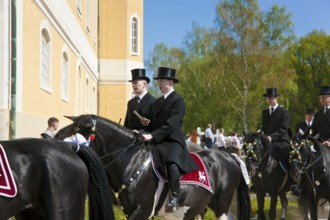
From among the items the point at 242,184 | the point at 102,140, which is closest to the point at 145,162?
the point at 102,140

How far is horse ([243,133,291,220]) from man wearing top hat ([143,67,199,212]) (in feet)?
10.6

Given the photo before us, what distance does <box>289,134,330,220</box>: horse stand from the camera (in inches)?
379

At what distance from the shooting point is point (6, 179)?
185 inches

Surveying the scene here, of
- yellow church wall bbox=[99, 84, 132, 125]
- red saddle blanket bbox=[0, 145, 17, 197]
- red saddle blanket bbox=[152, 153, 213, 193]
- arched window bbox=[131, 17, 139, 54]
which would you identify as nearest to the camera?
red saddle blanket bbox=[0, 145, 17, 197]

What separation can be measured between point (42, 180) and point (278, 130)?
7042 mm

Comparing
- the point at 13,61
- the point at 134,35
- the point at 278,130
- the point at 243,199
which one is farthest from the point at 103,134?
the point at 134,35

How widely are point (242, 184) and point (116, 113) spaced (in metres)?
23.6

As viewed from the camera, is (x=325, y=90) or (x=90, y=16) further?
(x=90, y=16)

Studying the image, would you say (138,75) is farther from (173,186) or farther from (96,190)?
(96,190)

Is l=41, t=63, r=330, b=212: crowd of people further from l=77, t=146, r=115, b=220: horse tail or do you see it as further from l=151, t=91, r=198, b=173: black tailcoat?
l=77, t=146, r=115, b=220: horse tail

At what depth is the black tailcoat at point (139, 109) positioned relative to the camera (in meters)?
7.59

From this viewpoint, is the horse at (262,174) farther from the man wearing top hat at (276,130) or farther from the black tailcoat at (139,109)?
the black tailcoat at (139,109)

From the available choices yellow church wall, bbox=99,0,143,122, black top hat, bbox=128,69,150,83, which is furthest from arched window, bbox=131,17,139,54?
black top hat, bbox=128,69,150,83

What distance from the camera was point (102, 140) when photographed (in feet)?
22.0
